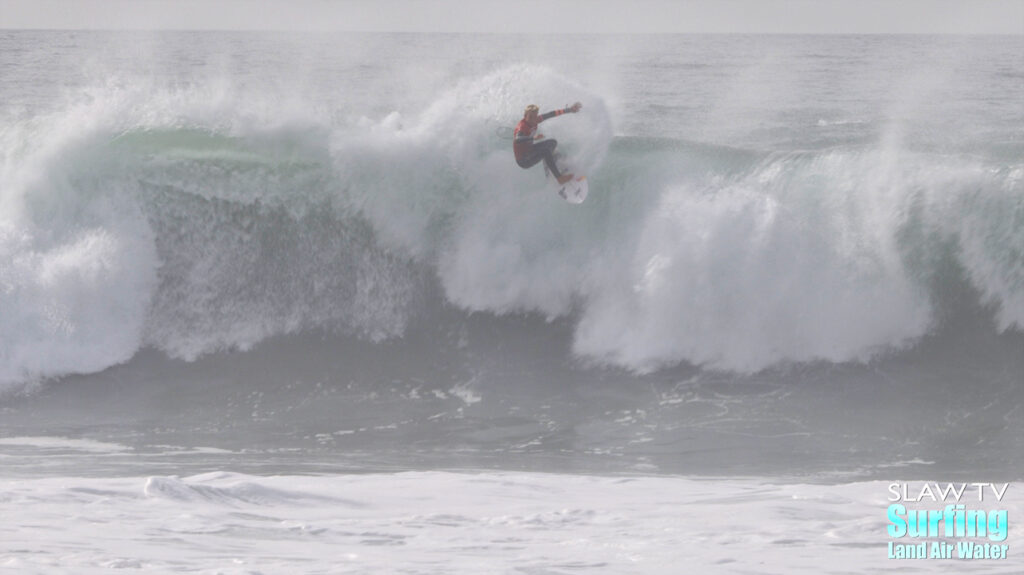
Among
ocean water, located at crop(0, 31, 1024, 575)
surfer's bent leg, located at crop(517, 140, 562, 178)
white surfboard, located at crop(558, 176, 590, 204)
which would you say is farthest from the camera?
white surfboard, located at crop(558, 176, 590, 204)

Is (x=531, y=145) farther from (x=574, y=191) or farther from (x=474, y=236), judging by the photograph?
(x=474, y=236)

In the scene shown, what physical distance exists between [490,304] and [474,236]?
797 mm

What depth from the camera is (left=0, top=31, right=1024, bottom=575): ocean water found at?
9.45 m

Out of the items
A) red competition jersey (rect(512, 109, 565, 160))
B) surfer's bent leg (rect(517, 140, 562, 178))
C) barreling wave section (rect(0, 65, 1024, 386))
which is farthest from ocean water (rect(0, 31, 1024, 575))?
red competition jersey (rect(512, 109, 565, 160))

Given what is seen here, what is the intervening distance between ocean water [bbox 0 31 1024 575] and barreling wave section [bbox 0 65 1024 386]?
1.1 inches

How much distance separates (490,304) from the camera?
485 inches

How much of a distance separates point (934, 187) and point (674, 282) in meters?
2.99

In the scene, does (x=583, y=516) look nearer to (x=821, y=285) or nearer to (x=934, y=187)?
(x=821, y=285)
